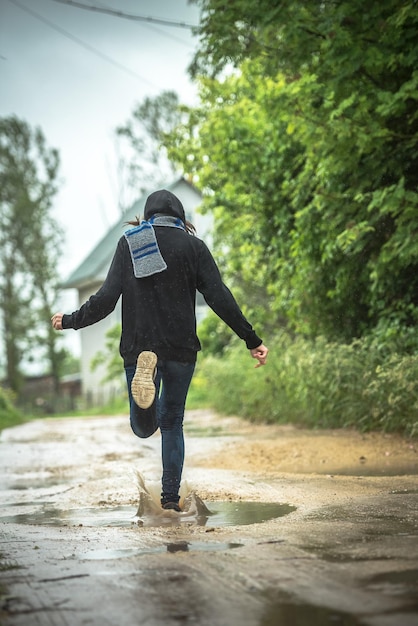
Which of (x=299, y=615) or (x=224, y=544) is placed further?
(x=224, y=544)

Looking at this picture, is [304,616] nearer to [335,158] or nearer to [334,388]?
[335,158]

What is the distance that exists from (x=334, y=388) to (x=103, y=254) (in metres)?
32.8

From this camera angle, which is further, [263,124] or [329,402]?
[263,124]

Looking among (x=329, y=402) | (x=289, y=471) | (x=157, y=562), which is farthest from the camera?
(x=329, y=402)

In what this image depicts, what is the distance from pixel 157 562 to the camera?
4.27m

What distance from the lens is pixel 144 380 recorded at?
586cm

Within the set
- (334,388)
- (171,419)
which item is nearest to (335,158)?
(334,388)

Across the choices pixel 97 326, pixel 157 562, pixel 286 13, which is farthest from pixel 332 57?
pixel 97 326

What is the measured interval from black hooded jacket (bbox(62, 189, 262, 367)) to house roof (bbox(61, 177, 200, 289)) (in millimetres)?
34222

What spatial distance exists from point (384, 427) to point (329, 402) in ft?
5.95

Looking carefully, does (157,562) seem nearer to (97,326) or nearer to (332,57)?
(332,57)

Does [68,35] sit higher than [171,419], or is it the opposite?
[68,35]

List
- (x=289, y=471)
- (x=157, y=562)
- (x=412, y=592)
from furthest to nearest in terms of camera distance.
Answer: (x=289, y=471)
(x=157, y=562)
(x=412, y=592)

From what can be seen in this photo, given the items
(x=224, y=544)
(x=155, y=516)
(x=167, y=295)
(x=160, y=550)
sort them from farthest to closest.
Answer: (x=155, y=516) < (x=167, y=295) < (x=224, y=544) < (x=160, y=550)
